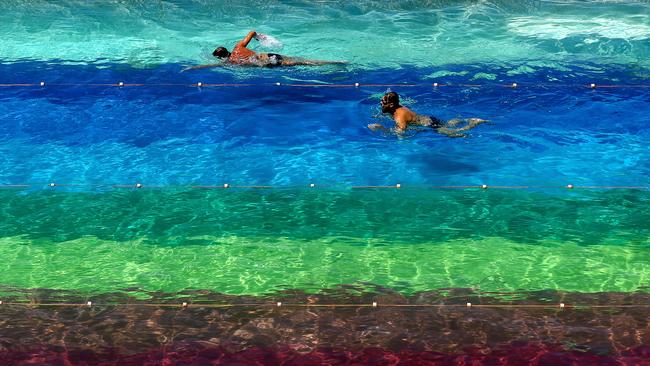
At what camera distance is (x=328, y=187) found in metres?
8.52

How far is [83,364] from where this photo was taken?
6.00 meters

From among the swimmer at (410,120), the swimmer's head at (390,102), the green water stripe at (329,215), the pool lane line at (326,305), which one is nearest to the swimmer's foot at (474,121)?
the swimmer at (410,120)

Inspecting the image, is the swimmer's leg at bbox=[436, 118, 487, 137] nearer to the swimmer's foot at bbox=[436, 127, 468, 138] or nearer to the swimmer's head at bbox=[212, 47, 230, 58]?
the swimmer's foot at bbox=[436, 127, 468, 138]

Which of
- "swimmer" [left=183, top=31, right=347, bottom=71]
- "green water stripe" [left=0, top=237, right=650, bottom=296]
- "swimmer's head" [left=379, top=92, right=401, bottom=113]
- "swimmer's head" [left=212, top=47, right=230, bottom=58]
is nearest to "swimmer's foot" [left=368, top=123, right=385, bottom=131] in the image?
"swimmer's head" [left=379, top=92, right=401, bottom=113]

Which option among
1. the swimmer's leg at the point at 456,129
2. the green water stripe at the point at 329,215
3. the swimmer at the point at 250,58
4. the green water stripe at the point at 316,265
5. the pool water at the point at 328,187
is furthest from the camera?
the swimmer at the point at 250,58

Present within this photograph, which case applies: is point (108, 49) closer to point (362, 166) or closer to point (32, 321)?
point (362, 166)

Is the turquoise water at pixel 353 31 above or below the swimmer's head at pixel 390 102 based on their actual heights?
above

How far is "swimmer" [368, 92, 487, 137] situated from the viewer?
9.16m

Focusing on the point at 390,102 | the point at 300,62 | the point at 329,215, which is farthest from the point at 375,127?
the point at 300,62

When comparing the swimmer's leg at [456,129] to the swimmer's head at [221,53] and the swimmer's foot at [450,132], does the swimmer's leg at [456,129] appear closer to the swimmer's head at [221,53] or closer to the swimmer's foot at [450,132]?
the swimmer's foot at [450,132]

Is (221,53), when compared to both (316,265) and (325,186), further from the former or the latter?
(316,265)

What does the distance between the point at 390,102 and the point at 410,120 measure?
0.30 meters

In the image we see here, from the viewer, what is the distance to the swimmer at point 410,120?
9164 millimetres

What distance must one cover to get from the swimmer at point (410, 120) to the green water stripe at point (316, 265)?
2028 mm
